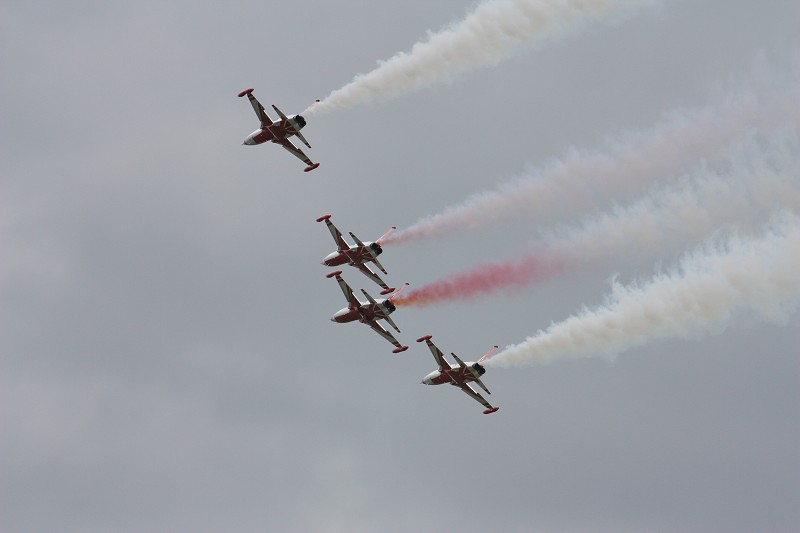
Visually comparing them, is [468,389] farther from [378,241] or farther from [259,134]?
[259,134]

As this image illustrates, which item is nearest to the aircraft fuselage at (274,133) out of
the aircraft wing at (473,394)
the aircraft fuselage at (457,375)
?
the aircraft fuselage at (457,375)

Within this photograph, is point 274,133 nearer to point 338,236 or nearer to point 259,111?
point 259,111

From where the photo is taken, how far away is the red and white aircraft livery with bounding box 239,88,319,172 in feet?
308

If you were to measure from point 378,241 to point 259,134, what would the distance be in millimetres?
7931

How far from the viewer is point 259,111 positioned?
9494cm

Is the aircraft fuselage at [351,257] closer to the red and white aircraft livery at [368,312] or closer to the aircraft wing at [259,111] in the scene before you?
the red and white aircraft livery at [368,312]

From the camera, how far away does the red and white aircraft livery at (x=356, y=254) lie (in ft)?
308

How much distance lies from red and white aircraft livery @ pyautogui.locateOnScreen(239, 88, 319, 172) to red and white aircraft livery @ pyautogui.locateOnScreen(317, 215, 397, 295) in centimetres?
379

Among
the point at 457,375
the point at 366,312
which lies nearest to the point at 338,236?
the point at 366,312

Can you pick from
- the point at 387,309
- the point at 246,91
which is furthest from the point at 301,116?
the point at 387,309

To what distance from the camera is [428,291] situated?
90.6 metres

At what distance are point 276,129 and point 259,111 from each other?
3.85ft

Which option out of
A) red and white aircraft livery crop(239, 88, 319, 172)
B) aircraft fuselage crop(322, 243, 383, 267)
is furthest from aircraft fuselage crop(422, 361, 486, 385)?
red and white aircraft livery crop(239, 88, 319, 172)

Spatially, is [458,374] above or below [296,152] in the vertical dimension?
below
